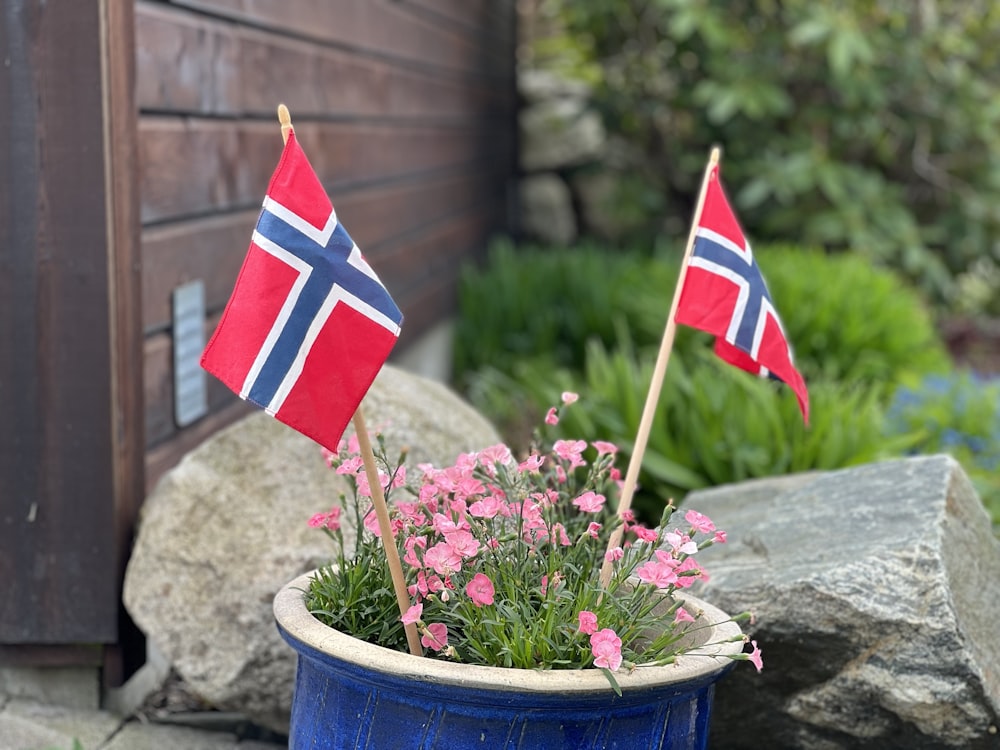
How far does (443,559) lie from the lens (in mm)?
1668

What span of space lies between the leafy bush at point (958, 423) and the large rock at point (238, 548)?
210 cm

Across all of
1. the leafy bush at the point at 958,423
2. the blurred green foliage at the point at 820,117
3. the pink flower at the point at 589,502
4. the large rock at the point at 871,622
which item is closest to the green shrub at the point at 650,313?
the leafy bush at the point at 958,423

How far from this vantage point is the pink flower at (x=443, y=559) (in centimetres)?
166

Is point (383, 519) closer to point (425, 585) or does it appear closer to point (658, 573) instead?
point (425, 585)

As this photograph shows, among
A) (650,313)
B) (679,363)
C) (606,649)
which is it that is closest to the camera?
(606,649)

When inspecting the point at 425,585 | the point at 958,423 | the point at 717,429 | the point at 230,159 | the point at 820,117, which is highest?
the point at 820,117

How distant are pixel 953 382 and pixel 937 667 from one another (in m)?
2.89

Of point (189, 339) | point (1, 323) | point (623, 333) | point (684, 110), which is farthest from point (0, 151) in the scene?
point (684, 110)

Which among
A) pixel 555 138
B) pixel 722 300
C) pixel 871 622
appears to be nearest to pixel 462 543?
pixel 722 300

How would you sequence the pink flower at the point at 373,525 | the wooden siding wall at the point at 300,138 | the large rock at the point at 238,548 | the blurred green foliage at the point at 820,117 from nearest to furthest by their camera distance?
1. the pink flower at the point at 373,525
2. the large rock at the point at 238,548
3. the wooden siding wall at the point at 300,138
4. the blurred green foliage at the point at 820,117

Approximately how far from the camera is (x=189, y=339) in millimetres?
2844

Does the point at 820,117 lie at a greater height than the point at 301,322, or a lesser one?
greater

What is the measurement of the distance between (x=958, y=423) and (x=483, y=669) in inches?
122

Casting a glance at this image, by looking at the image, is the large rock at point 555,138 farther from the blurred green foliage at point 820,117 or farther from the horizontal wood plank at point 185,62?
the horizontal wood plank at point 185,62
